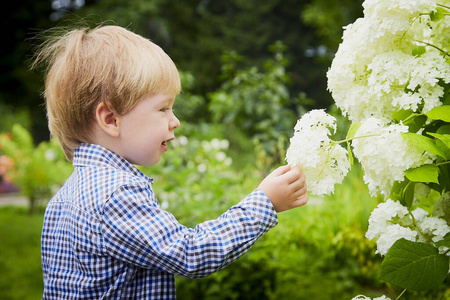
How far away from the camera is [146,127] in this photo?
1421 millimetres

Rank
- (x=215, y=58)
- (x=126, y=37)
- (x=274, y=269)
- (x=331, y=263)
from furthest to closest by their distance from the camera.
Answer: (x=215, y=58) → (x=331, y=263) → (x=274, y=269) → (x=126, y=37)

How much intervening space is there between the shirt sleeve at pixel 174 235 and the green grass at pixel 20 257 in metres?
3.07

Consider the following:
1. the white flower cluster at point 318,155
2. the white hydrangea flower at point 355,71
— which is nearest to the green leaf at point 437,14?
the white hydrangea flower at point 355,71

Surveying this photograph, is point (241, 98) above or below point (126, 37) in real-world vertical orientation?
above

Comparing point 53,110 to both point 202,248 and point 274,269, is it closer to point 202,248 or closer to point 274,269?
point 202,248

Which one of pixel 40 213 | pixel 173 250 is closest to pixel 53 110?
pixel 173 250

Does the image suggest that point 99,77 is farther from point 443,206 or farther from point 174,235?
point 443,206

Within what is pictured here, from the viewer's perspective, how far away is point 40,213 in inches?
324

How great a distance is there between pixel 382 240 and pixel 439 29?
0.63 m

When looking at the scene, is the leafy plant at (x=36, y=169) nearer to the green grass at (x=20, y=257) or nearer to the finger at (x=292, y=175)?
the green grass at (x=20, y=257)

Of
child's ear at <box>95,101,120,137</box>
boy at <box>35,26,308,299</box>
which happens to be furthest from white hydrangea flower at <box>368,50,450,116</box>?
child's ear at <box>95,101,120,137</box>

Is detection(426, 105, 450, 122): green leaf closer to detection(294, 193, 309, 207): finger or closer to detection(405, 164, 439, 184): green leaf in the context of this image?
detection(405, 164, 439, 184): green leaf

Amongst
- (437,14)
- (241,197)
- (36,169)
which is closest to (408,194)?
(437,14)

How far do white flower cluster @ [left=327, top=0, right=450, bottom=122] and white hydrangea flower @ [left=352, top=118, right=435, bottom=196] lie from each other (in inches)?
4.6
